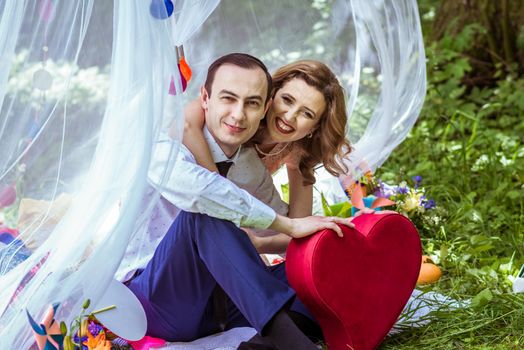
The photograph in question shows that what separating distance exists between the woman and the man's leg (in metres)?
0.21

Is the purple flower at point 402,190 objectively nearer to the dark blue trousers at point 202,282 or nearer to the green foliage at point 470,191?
the green foliage at point 470,191

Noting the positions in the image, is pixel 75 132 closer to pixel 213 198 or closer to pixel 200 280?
pixel 213 198

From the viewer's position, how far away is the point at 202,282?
207cm

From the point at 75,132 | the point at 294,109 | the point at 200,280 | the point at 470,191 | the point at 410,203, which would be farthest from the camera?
the point at 470,191

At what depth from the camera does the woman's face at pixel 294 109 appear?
2238mm

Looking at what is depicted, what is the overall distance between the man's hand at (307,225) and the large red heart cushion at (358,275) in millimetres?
15

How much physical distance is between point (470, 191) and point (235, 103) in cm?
172

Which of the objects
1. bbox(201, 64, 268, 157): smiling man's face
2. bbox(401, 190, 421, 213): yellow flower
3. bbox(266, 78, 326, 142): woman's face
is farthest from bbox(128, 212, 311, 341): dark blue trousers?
bbox(401, 190, 421, 213): yellow flower

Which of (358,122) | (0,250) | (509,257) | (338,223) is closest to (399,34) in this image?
(358,122)

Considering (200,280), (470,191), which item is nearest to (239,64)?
(200,280)

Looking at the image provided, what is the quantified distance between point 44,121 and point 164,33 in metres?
0.39

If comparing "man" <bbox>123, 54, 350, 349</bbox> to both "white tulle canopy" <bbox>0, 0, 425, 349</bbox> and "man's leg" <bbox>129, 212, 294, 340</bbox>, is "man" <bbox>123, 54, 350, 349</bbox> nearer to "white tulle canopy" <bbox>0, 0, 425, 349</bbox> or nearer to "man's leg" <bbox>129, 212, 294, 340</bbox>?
"man's leg" <bbox>129, 212, 294, 340</bbox>

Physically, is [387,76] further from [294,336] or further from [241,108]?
[294,336]

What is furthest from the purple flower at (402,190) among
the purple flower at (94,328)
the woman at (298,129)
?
the purple flower at (94,328)
